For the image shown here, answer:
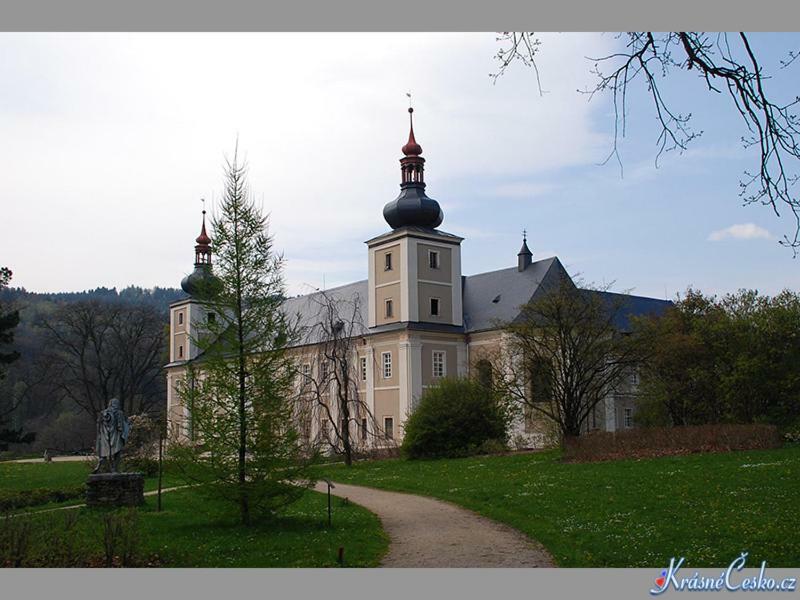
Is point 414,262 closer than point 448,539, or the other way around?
point 448,539

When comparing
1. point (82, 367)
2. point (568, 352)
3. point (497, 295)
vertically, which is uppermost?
point (497, 295)

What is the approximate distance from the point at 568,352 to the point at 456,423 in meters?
5.09

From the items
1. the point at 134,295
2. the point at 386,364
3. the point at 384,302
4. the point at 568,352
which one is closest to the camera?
the point at 568,352

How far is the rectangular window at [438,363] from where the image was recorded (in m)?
45.0

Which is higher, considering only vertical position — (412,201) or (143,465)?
(412,201)

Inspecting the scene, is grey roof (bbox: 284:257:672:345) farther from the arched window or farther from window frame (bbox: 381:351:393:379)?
the arched window

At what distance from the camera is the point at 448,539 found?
44.0ft

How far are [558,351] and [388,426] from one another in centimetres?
1709

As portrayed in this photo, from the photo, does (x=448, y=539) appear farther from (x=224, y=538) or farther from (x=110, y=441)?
(x=110, y=441)

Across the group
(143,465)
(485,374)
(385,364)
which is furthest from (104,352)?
(485,374)

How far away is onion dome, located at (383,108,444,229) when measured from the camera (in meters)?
46.0

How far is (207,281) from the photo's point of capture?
16.4 meters
